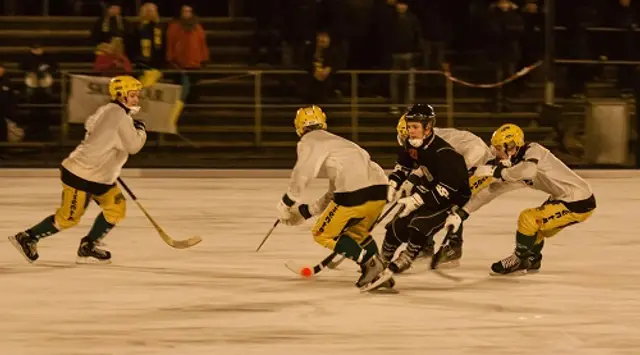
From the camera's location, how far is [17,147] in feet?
63.5

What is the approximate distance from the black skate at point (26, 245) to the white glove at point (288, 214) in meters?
2.34

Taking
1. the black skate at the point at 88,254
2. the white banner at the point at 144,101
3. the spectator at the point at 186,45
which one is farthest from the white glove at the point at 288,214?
the spectator at the point at 186,45

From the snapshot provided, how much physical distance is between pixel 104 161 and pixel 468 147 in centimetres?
265

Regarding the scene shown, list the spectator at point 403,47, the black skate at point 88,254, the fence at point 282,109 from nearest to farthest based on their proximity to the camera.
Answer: the black skate at point 88,254
the spectator at point 403,47
the fence at point 282,109

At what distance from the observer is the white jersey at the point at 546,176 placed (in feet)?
34.6

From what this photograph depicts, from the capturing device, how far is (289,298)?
9.84 meters

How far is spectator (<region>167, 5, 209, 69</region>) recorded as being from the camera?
19.5 m

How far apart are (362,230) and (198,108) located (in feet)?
33.3

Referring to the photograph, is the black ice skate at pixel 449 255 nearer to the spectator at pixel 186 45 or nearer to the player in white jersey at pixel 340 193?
the player in white jersey at pixel 340 193

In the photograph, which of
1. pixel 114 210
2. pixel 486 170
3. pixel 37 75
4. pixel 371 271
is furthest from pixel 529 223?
pixel 37 75

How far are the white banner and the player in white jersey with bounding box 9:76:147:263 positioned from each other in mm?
7756

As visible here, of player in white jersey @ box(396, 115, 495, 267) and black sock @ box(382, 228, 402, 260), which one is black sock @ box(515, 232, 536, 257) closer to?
player in white jersey @ box(396, 115, 495, 267)

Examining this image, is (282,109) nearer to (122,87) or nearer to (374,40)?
(374,40)

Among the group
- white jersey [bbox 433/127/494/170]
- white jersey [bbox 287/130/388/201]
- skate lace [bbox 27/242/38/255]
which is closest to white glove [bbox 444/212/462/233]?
white jersey [bbox 287/130/388/201]
